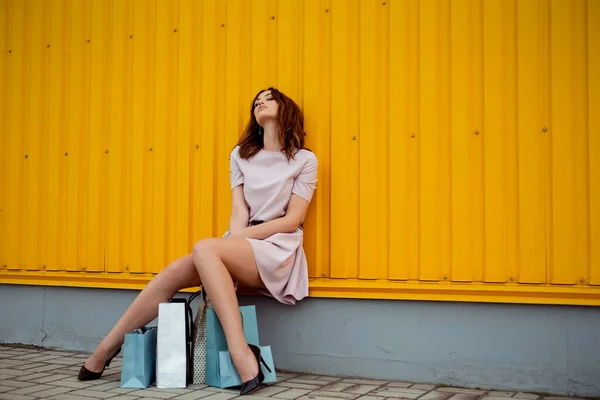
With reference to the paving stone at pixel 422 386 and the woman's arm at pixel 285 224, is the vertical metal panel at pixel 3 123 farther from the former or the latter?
the paving stone at pixel 422 386

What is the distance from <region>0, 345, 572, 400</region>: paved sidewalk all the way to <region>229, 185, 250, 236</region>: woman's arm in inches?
35.4

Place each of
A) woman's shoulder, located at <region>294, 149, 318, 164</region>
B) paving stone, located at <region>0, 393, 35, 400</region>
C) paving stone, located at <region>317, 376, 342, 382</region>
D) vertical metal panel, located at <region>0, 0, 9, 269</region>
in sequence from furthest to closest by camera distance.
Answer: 1. vertical metal panel, located at <region>0, 0, 9, 269</region>
2. woman's shoulder, located at <region>294, 149, 318, 164</region>
3. paving stone, located at <region>317, 376, 342, 382</region>
4. paving stone, located at <region>0, 393, 35, 400</region>

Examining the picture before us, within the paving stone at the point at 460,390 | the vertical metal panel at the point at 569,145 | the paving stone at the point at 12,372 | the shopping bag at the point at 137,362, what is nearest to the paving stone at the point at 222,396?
the shopping bag at the point at 137,362

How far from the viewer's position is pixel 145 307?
12.3ft

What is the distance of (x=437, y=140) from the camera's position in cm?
375

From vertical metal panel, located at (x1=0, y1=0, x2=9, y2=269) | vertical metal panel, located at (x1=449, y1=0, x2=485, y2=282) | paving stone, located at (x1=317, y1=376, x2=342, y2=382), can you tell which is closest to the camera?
vertical metal panel, located at (x1=449, y1=0, x2=485, y2=282)

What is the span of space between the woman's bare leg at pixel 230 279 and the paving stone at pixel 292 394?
0.17 metres

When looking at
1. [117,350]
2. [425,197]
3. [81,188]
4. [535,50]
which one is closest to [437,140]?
[425,197]

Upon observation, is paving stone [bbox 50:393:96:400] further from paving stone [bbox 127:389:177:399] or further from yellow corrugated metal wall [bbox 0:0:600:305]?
yellow corrugated metal wall [bbox 0:0:600:305]

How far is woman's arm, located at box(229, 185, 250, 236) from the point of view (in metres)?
3.99

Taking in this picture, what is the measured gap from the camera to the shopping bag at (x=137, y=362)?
3.55m

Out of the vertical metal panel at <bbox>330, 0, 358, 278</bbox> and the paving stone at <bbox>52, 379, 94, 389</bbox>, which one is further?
the vertical metal panel at <bbox>330, 0, 358, 278</bbox>

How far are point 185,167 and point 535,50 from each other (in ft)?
7.41

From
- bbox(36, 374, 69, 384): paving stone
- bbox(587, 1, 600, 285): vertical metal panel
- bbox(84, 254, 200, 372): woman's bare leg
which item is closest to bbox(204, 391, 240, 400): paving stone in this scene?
bbox(84, 254, 200, 372): woman's bare leg
